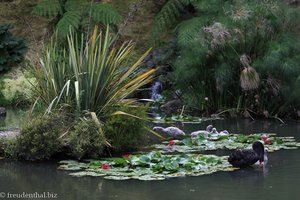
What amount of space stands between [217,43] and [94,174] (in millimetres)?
6662

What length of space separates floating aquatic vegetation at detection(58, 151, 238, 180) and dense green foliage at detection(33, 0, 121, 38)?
9797mm

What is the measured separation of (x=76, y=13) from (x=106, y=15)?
34.4 inches

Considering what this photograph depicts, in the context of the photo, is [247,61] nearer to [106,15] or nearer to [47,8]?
[106,15]

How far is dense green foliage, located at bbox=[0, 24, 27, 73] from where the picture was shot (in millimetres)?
17117

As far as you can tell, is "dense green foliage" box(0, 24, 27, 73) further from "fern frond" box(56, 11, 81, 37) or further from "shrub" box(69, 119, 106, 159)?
"shrub" box(69, 119, 106, 159)

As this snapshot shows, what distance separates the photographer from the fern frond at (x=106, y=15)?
17453mm

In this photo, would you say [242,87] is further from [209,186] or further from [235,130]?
[209,186]

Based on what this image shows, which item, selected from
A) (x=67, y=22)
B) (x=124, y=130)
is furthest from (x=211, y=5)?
(x=124, y=130)

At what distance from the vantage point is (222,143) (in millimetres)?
8898

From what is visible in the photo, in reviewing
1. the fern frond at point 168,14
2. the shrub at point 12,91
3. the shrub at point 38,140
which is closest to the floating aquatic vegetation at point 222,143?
the shrub at point 38,140

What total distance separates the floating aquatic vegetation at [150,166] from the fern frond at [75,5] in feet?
37.5

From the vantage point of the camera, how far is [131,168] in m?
7.07

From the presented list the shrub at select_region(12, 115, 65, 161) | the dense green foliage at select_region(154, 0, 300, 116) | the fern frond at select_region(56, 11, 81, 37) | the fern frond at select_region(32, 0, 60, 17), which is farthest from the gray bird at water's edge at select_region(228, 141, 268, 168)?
the fern frond at select_region(32, 0, 60, 17)

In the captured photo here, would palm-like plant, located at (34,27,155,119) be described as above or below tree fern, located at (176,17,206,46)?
below
